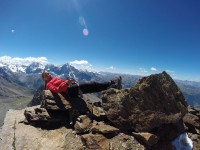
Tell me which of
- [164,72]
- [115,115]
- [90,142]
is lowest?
[90,142]

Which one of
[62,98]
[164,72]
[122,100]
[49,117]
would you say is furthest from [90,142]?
[164,72]

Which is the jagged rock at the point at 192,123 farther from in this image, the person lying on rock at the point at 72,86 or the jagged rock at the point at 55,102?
the jagged rock at the point at 55,102

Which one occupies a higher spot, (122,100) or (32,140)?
(122,100)

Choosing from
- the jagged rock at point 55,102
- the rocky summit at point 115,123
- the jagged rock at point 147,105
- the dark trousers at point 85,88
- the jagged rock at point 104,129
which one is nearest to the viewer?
the rocky summit at point 115,123

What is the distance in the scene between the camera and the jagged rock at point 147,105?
15055 mm

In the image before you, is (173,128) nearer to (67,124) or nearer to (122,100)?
(122,100)

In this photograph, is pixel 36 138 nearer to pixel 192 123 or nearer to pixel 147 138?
pixel 147 138

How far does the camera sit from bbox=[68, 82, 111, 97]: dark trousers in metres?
20.1

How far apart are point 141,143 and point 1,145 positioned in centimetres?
946

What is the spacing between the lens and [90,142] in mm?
13727

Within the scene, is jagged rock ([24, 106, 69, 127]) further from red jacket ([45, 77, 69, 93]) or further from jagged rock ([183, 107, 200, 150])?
jagged rock ([183, 107, 200, 150])

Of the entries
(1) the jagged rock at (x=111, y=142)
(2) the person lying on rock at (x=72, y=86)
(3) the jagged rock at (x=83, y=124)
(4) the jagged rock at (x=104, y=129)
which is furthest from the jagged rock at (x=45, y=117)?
(1) the jagged rock at (x=111, y=142)

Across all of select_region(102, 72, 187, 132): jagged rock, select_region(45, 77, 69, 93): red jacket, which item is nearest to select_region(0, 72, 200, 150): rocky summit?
select_region(102, 72, 187, 132): jagged rock

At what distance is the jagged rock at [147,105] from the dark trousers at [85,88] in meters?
3.32
